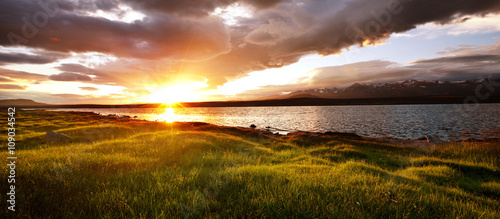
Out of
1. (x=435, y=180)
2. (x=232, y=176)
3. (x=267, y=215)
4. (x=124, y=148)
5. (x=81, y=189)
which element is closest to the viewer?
(x=267, y=215)

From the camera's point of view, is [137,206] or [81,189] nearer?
[137,206]

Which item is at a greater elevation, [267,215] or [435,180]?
[267,215]

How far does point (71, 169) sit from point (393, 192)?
890cm

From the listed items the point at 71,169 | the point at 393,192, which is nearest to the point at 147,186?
the point at 71,169

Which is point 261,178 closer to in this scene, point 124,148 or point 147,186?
point 147,186

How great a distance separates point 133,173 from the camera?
606cm

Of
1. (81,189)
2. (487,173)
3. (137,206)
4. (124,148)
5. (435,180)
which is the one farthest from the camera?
(124,148)

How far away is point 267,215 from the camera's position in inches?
151

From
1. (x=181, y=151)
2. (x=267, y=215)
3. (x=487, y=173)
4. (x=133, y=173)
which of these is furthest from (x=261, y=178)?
(x=487, y=173)

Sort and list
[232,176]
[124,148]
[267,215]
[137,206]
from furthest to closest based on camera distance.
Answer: [124,148], [232,176], [137,206], [267,215]

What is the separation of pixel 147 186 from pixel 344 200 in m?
4.59

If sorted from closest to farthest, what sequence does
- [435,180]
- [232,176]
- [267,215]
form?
[267,215]
[232,176]
[435,180]

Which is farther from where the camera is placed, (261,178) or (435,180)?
(435,180)

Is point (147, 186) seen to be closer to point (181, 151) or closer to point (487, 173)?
point (181, 151)
